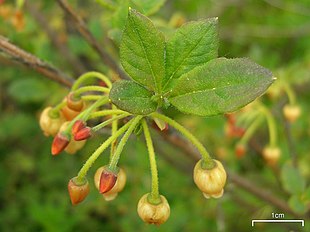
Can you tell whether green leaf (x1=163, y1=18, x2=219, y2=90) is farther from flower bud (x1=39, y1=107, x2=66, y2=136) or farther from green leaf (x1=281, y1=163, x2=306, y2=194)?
green leaf (x1=281, y1=163, x2=306, y2=194)

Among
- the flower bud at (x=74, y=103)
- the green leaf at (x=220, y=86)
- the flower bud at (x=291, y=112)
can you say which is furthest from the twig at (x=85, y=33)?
the flower bud at (x=291, y=112)

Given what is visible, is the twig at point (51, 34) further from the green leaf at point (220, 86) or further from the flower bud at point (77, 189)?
the green leaf at point (220, 86)

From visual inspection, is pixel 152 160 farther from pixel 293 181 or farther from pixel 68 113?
pixel 293 181

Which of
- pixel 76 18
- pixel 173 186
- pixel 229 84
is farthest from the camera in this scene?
pixel 173 186

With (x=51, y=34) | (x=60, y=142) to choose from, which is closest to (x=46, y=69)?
(x=60, y=142)

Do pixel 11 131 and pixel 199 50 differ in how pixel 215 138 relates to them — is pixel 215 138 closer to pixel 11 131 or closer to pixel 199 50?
pixel 11 131

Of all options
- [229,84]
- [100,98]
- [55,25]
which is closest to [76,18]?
[100,98]
